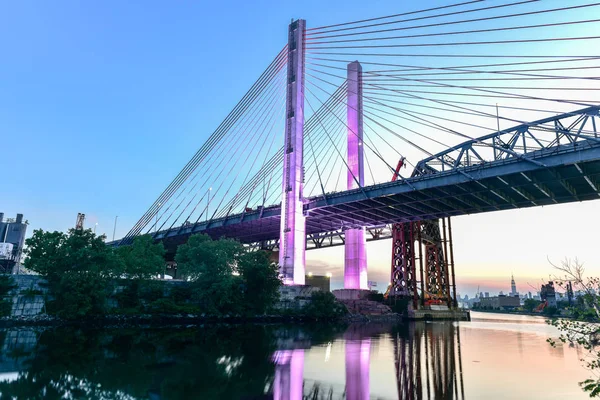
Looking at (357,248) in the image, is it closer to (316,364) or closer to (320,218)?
(320,218)

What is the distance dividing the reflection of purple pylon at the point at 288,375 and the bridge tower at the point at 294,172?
30.8m

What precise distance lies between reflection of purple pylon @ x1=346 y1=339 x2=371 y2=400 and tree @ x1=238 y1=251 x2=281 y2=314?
64.8 feet

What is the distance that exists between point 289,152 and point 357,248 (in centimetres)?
2136

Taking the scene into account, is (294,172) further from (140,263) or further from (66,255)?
(66,255)

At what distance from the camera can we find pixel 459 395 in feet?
41.2

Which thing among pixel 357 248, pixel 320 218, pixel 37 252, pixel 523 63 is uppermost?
pixel 523 63

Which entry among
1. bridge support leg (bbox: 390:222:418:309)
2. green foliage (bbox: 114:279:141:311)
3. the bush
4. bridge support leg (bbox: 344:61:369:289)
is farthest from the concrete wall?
bridge support leg (bbox: 390:222:418:309)

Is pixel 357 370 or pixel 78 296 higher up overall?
pixel 78 296

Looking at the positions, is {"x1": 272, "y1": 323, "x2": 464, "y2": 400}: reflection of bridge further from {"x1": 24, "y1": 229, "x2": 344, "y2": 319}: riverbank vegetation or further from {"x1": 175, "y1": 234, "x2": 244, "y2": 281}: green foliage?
{"x1": 175, "y1": 234, "x2": 244, "y2": 281}: green foliage

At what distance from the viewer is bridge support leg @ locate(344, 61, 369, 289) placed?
62219 mm

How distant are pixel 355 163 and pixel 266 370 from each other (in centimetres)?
4926

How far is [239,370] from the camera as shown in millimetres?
15359

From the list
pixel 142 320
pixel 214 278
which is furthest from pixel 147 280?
pixel 214 278

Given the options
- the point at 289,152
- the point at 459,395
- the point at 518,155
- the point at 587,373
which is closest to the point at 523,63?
the point at 518,155
